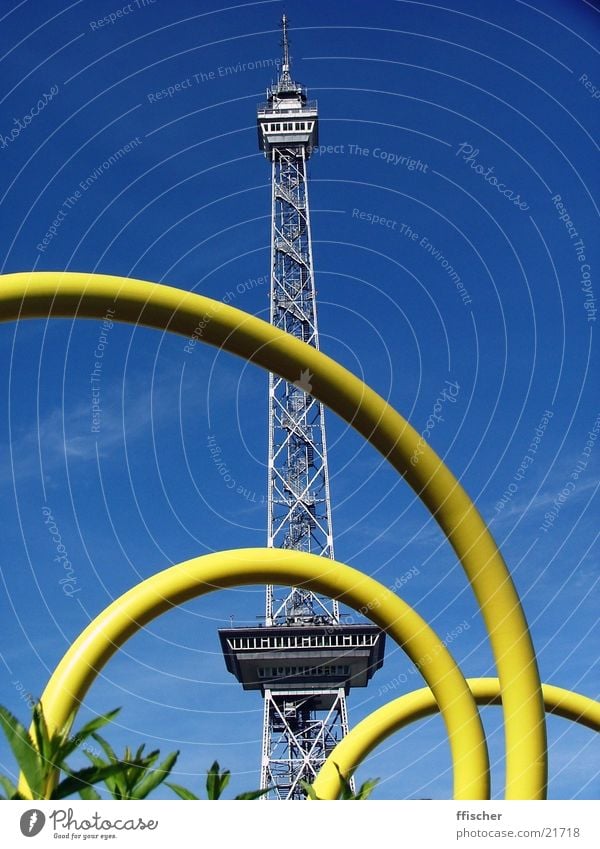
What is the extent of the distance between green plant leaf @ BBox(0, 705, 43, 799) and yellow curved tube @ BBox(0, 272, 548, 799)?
5.38 meters

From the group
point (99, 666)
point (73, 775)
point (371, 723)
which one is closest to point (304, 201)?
point (371, 723)

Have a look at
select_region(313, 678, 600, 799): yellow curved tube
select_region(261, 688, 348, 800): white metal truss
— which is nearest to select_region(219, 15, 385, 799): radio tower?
select_region(261, 688, 348, 800): white metal truss

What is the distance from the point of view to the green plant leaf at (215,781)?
16672 mm

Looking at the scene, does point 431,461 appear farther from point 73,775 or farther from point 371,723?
point 371,723

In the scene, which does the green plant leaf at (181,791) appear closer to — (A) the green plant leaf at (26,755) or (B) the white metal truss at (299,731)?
(A) the green plant leaf at (26,755)

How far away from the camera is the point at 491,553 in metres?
14.7

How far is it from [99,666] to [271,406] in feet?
186

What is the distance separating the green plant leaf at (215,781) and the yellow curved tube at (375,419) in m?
4.79

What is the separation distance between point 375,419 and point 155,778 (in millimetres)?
6442

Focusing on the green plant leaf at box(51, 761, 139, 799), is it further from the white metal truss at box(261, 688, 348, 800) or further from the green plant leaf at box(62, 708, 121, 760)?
the white metal truss at box(261, 688, 348, 800)

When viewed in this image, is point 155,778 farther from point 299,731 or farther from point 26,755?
point 299,731
